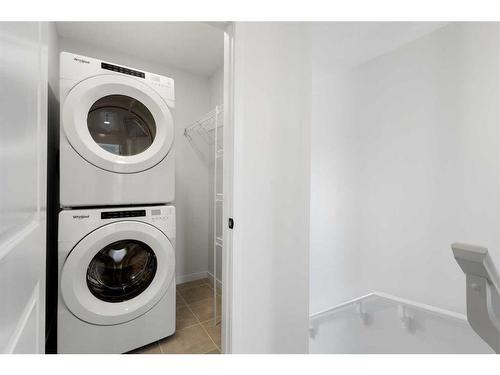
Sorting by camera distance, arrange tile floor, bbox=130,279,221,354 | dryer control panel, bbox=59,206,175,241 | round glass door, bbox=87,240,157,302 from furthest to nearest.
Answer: tile floor, bbox=130,279,221,354
round glass door, bbox=87,240,157,302
dryer control panel, bbox=59,206,175,241

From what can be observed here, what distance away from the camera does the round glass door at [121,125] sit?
129 cm

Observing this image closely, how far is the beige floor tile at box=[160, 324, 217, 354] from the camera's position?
1.35m

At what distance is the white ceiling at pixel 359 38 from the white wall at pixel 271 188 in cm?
47

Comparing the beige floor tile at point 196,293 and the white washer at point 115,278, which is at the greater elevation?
the white washer at point 115,278

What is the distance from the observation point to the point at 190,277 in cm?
231

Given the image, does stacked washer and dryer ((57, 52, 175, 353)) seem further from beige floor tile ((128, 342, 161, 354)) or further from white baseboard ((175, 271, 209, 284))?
white baseboard ((175, 271, 209, 284))

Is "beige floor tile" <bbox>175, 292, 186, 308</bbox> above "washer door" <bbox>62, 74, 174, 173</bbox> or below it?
below

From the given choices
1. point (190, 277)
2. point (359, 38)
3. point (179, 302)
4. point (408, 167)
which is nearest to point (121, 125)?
point (179, 302)

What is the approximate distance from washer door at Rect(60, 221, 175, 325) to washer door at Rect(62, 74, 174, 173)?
39 cm

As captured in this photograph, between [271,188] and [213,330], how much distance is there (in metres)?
1.20

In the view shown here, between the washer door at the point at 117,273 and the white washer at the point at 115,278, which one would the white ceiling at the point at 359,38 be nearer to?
the white washer at the point at 115,278

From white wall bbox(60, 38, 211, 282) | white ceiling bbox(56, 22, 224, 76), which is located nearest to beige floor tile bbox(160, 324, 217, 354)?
white wall bbox(60, 38, 211, 282)

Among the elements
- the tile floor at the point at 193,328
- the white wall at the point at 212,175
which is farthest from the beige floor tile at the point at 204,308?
the white wall at the point at 212,175

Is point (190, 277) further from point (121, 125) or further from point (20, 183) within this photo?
point (20, 183)
